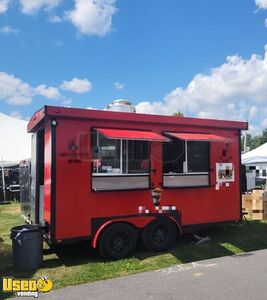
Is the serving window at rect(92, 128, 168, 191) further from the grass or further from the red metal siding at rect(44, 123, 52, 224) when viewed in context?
the grass

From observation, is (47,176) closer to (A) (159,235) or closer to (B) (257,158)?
(A) (159,235)

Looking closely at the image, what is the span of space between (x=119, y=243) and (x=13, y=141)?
18.9 metres

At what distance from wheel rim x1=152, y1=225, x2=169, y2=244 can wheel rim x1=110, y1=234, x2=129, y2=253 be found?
2.36 ft

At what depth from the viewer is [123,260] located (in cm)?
Answer: 792

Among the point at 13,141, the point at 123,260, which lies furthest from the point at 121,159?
the point at 13,141

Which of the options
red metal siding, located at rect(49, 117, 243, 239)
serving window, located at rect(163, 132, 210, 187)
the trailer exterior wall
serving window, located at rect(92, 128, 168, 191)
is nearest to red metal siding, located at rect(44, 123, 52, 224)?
the trailer exterior wall

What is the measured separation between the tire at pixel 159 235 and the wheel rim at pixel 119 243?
458 millimetres

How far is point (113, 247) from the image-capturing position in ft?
26.5

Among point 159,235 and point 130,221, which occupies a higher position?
point 130,221

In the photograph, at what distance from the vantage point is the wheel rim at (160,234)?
8664 millimetres

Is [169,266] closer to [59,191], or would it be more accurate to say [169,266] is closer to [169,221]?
[169,221]

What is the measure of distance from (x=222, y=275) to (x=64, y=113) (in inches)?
167

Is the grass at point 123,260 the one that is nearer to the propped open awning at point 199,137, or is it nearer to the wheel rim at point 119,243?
the wheel rim at point 119,243

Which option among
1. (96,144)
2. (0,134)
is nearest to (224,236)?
(96,144)
